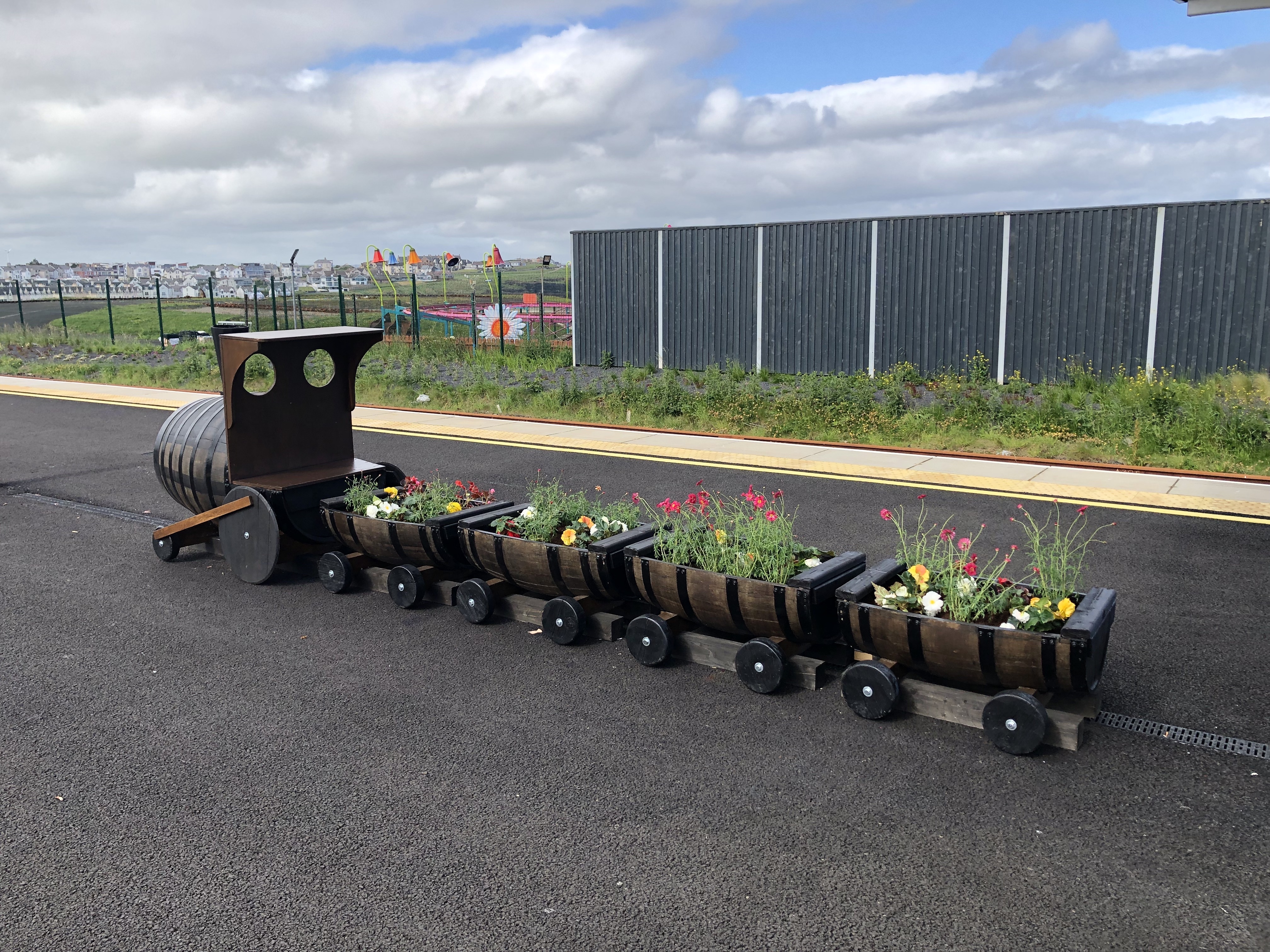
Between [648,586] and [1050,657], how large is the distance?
2.22 m

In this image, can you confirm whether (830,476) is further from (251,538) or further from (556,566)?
(251,538)

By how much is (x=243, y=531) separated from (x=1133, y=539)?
283 inches

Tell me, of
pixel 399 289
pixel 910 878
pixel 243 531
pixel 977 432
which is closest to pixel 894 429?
pixel 977 432

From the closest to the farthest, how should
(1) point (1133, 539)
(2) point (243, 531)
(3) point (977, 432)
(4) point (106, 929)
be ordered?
(4) point (106, 929)
(2) point (243, 531)
(1) point (1133, 539)
(3) point (977, 432)

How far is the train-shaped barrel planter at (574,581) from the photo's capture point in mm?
4812

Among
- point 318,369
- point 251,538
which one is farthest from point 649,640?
point 318,369

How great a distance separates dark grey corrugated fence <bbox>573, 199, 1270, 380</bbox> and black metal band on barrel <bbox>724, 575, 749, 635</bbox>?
686 inches

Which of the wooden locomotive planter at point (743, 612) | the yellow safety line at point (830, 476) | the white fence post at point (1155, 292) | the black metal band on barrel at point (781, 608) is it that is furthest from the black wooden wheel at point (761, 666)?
the white fence post at point (1155, 292)

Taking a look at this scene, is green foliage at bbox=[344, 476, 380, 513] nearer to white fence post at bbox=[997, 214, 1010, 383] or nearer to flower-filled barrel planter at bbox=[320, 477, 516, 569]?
flower-filled barrel planter at bbox=[320, 477, 516, 569]

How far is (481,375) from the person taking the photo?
70.1ft

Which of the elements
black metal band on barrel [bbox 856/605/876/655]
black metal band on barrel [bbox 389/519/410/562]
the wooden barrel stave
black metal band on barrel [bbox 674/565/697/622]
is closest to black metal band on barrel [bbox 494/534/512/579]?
black metal band on barrel [bbox 389/519/410/562]

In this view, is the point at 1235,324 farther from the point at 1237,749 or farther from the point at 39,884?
the point at 39,884

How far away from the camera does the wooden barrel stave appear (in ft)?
26.5

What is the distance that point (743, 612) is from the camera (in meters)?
5.50
